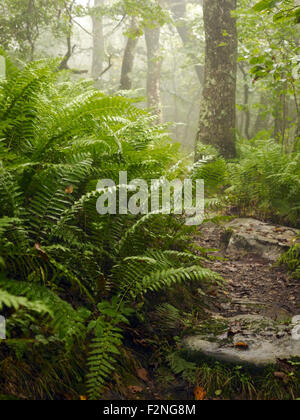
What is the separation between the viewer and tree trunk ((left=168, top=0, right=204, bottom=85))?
13.6m

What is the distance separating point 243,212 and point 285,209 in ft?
2.55

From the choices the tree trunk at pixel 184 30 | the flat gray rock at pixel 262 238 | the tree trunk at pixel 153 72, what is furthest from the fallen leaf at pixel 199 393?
the tree trunk at pixel 184 30

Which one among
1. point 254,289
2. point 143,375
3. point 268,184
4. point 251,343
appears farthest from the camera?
point 268,184

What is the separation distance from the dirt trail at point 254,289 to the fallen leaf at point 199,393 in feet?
2.98

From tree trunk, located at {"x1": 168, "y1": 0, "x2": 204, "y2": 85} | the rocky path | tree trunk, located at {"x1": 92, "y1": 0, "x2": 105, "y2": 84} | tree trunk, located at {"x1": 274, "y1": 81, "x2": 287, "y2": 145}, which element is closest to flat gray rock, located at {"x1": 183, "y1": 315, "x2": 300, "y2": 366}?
the rocky path

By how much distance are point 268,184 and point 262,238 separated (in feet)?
3.21

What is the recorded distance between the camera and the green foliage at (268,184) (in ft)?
16.0

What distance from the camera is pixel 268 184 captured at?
5.14 meters

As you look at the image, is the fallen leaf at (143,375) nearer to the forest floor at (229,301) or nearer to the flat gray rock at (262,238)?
the forest floor at (229,301)

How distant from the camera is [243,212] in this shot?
18.3 feet

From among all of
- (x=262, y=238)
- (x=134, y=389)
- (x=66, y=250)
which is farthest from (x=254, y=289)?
(x=66, y=250)

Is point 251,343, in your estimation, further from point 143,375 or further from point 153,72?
point 153,72

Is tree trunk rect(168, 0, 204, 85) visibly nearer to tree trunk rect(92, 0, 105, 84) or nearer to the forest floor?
tree trunk rect(92, 0, 105, 84)

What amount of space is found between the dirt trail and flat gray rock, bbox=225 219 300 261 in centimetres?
10
